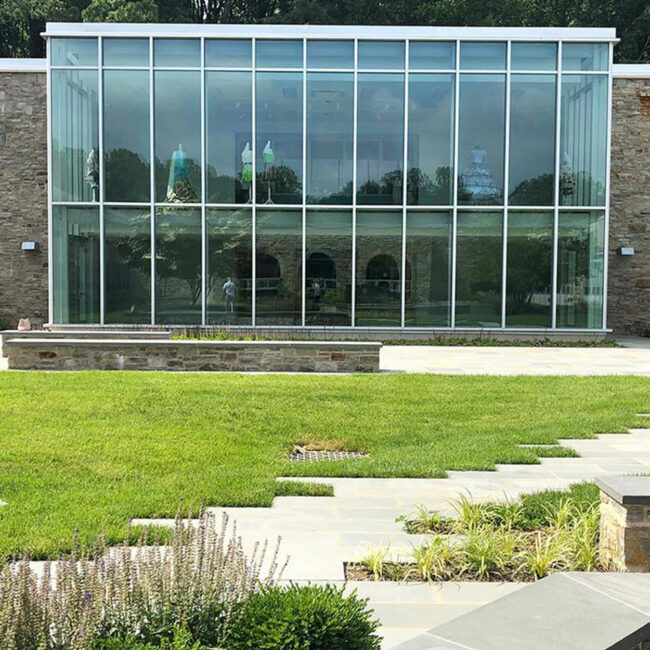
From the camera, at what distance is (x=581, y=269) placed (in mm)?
19391

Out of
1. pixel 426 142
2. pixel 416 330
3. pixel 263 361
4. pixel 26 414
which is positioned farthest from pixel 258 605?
pixel 426 142

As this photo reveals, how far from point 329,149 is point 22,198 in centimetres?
920

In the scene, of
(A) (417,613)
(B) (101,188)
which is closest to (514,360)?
(B) (101,188)

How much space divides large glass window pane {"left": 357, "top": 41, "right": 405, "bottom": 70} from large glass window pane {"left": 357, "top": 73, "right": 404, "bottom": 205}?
1.09ft

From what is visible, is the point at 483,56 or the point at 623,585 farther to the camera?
the point at 483,56

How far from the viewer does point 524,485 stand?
6078mm

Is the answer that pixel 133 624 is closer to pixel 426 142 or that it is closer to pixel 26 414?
pixel 26 414

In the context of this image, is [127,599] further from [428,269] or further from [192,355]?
[428,269]

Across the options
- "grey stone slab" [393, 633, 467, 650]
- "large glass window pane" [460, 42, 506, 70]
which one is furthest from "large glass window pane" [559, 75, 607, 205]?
"grey stone slab" [393, 633, 467, 650]

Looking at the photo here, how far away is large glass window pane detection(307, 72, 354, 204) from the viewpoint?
1953 centimetres

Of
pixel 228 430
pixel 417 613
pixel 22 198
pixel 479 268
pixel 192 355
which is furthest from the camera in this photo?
pixel 22 198

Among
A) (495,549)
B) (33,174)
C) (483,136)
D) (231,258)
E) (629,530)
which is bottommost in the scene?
(495,549)

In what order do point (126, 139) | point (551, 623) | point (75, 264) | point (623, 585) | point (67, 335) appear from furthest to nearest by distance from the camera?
1. point (126, 139)
2. point (75, 264)
3. point (67, 335)
4. point (623, 585)
5. point (551, 623)

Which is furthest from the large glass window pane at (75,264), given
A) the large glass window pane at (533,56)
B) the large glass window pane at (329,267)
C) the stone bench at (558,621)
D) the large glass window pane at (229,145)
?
the stone bench at (558,621)
